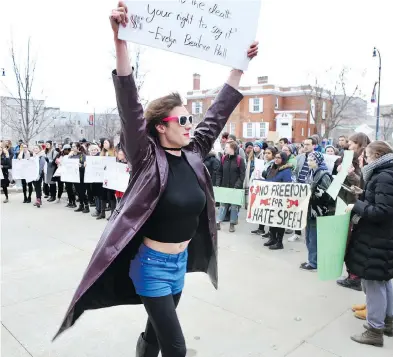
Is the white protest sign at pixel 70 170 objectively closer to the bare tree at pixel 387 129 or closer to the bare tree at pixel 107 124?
the bare tree at pixel 107 124

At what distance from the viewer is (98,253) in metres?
2.07

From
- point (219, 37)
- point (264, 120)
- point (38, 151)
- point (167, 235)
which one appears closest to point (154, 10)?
point (219, 37)

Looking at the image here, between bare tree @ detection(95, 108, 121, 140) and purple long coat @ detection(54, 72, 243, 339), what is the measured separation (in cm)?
3748

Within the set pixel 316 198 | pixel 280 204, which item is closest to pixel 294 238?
pixel 280 204

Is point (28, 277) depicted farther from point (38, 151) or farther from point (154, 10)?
point (38, 151)

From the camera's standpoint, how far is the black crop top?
208 cm

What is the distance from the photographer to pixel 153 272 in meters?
2.12

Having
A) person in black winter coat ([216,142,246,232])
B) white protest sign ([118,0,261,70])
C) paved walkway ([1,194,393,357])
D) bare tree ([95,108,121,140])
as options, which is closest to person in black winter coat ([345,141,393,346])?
paved walkway ([1,194,393,357])

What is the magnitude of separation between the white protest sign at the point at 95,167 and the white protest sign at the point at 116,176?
0.34 m

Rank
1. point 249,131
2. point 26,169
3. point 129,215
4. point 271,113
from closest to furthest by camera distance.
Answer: point 129,215
point 26,169
point 271,113
point 249,131

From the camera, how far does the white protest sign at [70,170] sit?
33.9ft

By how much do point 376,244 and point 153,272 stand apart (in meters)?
2.43

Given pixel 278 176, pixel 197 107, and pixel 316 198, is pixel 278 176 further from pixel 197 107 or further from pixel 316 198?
pixel 197 107

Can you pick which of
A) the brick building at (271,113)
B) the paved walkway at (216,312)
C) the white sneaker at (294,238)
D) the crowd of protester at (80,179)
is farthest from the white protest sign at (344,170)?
the brick building at (271,113)
